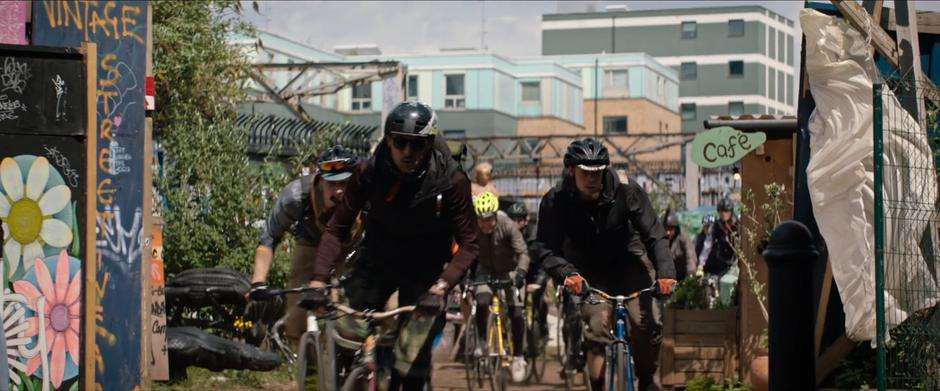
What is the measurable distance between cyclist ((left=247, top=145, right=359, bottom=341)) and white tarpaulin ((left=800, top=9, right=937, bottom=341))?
10.5 ft

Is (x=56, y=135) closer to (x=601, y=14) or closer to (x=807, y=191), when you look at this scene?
(x=807, y=191)

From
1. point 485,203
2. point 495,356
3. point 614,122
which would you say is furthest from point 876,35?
point 614,122

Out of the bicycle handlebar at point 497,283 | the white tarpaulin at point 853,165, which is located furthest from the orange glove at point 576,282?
the bicycle handlebar at point 497,283

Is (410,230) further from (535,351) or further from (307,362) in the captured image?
(535,351)

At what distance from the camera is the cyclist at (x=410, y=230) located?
8.05m

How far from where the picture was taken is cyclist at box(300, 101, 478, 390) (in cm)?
805

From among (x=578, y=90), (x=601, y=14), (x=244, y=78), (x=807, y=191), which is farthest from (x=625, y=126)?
(x=807, y=191)

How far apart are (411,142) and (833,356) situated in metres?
4.37

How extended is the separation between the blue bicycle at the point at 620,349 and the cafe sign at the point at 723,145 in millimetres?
2907

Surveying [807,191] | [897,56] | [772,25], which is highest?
[772,25]

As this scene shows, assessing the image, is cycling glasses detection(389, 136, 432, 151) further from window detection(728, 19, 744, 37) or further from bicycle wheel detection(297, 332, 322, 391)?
window detection(728, 19, 744, 37)

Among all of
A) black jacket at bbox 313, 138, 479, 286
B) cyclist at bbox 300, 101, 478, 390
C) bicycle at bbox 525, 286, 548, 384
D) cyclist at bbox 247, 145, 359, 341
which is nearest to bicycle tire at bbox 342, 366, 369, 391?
cyclist at bbox 300, 101, 478, 390

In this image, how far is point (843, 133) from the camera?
1036cm

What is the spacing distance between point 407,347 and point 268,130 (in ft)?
40.1
